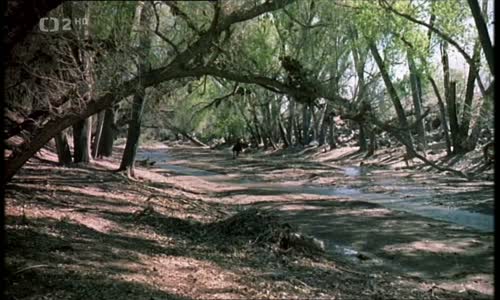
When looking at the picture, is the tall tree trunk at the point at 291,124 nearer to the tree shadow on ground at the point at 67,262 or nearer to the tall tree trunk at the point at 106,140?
the tall tree trunk at the point at 106,140

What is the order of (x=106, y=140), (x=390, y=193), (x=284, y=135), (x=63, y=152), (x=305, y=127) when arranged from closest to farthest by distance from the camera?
(x=63, y=152)
(x=390, y=193)
(x=106, y=140)
(x=305, y=127)
(x=284, y=135)

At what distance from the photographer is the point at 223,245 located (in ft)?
31.6

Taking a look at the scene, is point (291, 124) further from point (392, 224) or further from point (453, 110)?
point (392, 224)

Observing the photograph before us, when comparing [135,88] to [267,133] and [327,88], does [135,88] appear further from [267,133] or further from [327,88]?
[267,133]

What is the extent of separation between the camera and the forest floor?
6.13 meters

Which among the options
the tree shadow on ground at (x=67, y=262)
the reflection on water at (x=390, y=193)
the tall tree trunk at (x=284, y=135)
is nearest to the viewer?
the tree shadow on ground at (x=67, y=262)

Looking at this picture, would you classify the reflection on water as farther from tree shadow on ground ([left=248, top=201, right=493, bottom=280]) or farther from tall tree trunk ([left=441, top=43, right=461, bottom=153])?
tall tree trunk ([left=441, top=43, right=461, bottom=153])

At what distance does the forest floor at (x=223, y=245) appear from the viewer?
6133mm

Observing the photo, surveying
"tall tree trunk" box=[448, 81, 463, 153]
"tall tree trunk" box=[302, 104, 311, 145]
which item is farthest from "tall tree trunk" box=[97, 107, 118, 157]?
"tall tree trunk" box=[302, 104, 311, 145]

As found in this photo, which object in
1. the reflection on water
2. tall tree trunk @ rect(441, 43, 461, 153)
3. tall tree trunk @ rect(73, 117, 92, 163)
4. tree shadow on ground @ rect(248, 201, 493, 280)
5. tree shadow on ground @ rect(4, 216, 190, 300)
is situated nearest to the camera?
tree shadow on ground @ rect(4, 216, 190, 300)

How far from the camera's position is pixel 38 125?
28.9ft

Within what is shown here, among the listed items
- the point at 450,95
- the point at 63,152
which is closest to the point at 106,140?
the point at 63,152

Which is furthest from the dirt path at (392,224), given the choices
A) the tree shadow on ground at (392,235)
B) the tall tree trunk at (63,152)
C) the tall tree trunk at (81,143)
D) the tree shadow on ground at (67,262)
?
the tall tree trunk at (63,152)

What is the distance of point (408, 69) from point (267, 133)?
2182 cm
